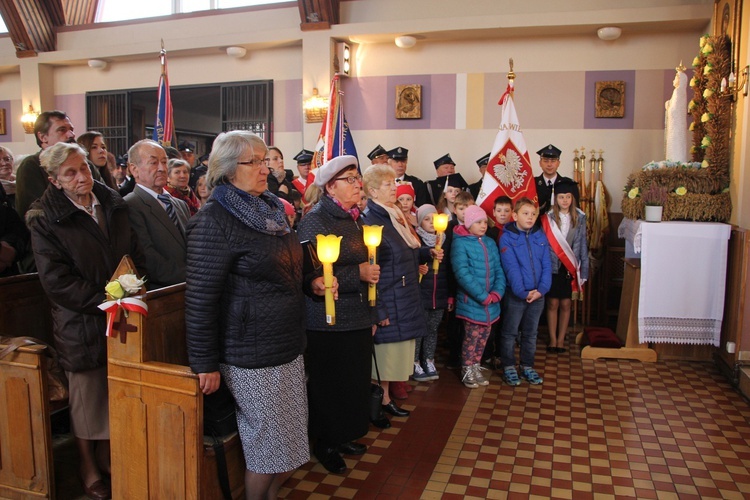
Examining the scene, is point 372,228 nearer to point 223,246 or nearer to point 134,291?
point 223,246

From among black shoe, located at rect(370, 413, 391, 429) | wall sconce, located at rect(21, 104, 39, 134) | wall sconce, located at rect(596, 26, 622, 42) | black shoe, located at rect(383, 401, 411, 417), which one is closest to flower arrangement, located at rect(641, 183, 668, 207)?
wall sconce, located at rect(596, 26, 622, 42)

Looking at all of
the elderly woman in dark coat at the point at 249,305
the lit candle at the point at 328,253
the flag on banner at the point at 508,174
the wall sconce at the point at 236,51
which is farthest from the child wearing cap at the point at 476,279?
the wall sconce at the point at 236,51

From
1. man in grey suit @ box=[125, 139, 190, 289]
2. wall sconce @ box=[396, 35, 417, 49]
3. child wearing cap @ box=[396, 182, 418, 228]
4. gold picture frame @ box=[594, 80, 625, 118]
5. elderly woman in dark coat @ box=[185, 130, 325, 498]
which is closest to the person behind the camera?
elderly woman in dark coat @ box=[185, 130, 325, 498]

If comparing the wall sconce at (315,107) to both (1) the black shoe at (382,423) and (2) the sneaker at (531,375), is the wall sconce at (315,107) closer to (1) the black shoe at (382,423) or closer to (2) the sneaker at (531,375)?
(2) the sneaker at (531,375)

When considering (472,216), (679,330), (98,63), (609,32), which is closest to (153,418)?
(472,216)

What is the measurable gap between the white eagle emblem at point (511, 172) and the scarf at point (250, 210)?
343cm

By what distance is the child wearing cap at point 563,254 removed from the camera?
17.3 ft

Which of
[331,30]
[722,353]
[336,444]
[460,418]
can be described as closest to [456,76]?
[331,30]

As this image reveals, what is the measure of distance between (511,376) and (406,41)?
4.63 metres

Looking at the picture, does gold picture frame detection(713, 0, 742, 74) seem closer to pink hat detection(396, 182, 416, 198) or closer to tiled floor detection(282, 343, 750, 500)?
tiled floor detection(282, 343, 750, 500)

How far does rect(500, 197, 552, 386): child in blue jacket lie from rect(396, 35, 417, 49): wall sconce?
3702 mm

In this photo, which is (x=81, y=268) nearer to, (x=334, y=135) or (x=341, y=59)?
(x=334, y=135)

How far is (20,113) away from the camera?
10.2 meters

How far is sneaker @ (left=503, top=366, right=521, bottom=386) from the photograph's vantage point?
14.9 feet
